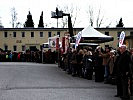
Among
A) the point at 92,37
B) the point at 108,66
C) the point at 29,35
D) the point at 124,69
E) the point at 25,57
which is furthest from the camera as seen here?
the point at 29,35

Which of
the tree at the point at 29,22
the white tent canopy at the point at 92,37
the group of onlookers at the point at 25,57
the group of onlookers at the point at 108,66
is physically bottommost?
the group of onlookers at the point at 25,57

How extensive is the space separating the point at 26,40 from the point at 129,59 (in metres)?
68.5

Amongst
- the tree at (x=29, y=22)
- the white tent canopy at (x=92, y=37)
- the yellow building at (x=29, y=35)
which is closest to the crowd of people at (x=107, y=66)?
the white tent canopy at (x=92, y=37)

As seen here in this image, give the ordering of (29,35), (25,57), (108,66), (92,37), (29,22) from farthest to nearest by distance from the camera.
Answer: (29,22) → (29,35) → (25,57) → (92,37) → (108,66)

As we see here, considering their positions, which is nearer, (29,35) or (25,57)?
(25,57)

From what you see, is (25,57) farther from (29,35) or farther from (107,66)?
(107,66)

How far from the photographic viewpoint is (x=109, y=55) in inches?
699

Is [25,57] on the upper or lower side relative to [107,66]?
lower

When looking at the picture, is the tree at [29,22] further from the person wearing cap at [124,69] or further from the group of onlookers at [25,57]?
the person wearing cap at [124,69]

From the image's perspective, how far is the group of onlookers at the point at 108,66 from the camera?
40.2 ft

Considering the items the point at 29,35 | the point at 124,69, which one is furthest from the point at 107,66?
the point at 29,35

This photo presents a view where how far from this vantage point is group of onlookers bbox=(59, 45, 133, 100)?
12242 mm

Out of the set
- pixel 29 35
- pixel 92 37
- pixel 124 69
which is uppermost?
pixel 29 35

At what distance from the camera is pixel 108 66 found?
1767 centimetres
